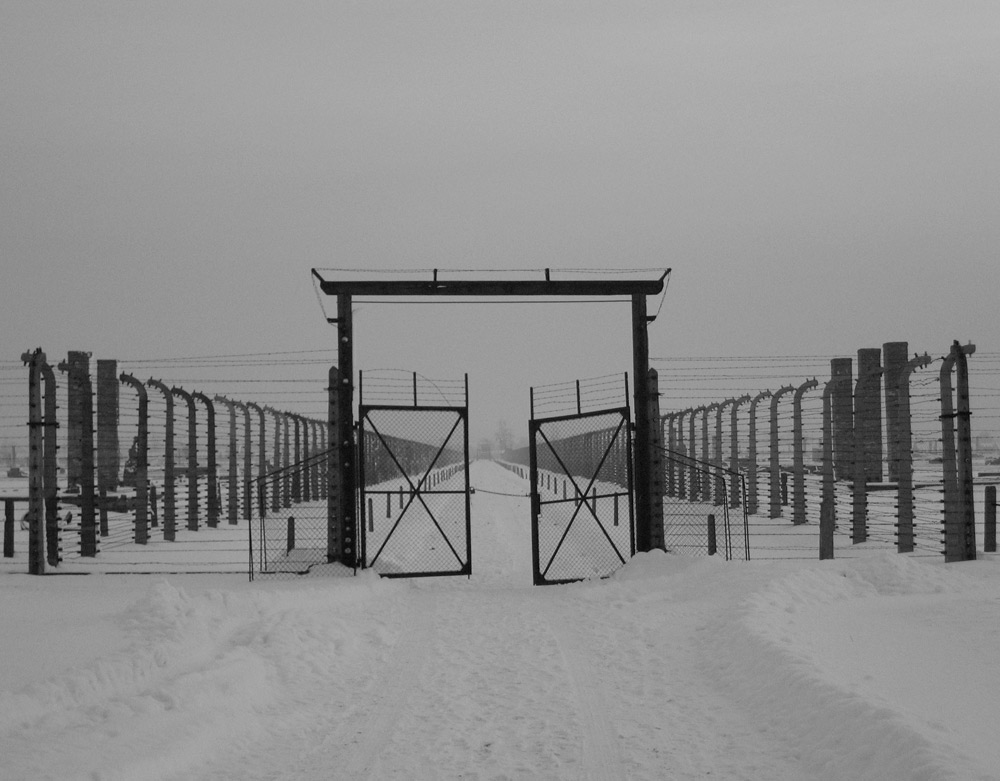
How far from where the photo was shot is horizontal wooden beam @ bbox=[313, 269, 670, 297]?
12906mm

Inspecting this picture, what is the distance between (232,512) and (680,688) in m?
16.6

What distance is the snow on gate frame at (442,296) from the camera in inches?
501

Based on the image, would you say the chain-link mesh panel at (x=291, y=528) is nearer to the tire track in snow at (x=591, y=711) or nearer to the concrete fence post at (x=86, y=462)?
the concrete fence post at (x=86, y=462)

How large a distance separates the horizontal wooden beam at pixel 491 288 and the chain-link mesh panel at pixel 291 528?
2.67 m

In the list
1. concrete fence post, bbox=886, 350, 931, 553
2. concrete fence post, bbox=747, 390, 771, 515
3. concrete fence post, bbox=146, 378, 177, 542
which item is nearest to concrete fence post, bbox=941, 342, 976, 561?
concrete fence post, bbox=886, 350, 931, 553

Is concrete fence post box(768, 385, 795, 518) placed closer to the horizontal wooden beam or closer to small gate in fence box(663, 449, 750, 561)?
small gate in fence box(663, 449, 750, 561)

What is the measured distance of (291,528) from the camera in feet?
48.4

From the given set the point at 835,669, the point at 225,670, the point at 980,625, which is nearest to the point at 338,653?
the point at 225,670

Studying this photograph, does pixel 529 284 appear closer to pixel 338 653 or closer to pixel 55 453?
pixel 338 653

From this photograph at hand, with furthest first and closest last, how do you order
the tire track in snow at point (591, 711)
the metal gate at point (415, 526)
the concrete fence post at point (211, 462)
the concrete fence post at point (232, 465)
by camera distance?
the concrete fence post at point (232, 465) → the concrete fence post at point (211, 462) → the metal gate at point (415, 526) → the tire track in snow at point (591, 711)

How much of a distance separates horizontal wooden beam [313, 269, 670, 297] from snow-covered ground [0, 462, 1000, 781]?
4499 mm

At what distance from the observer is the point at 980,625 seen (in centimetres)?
807

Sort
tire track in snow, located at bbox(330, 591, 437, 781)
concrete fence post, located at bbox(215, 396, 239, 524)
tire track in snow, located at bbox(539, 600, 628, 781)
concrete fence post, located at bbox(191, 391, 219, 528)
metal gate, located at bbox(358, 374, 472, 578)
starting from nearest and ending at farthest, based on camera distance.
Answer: tire track in snow, located at bbox(539, 600, 628, 781), tire track in snow, located at bbox(330, 591, 437, 781), metal gate, located at bbox(358, 374, 472, 578), concrete fence post, located at bbox(191, 391, 219, 528), concrete fence post, located at bbox(215, 396, 239, 524)

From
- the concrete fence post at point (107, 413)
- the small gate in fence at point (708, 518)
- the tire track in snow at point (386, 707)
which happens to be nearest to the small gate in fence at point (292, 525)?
the concrete fence post at point (107, 413)
